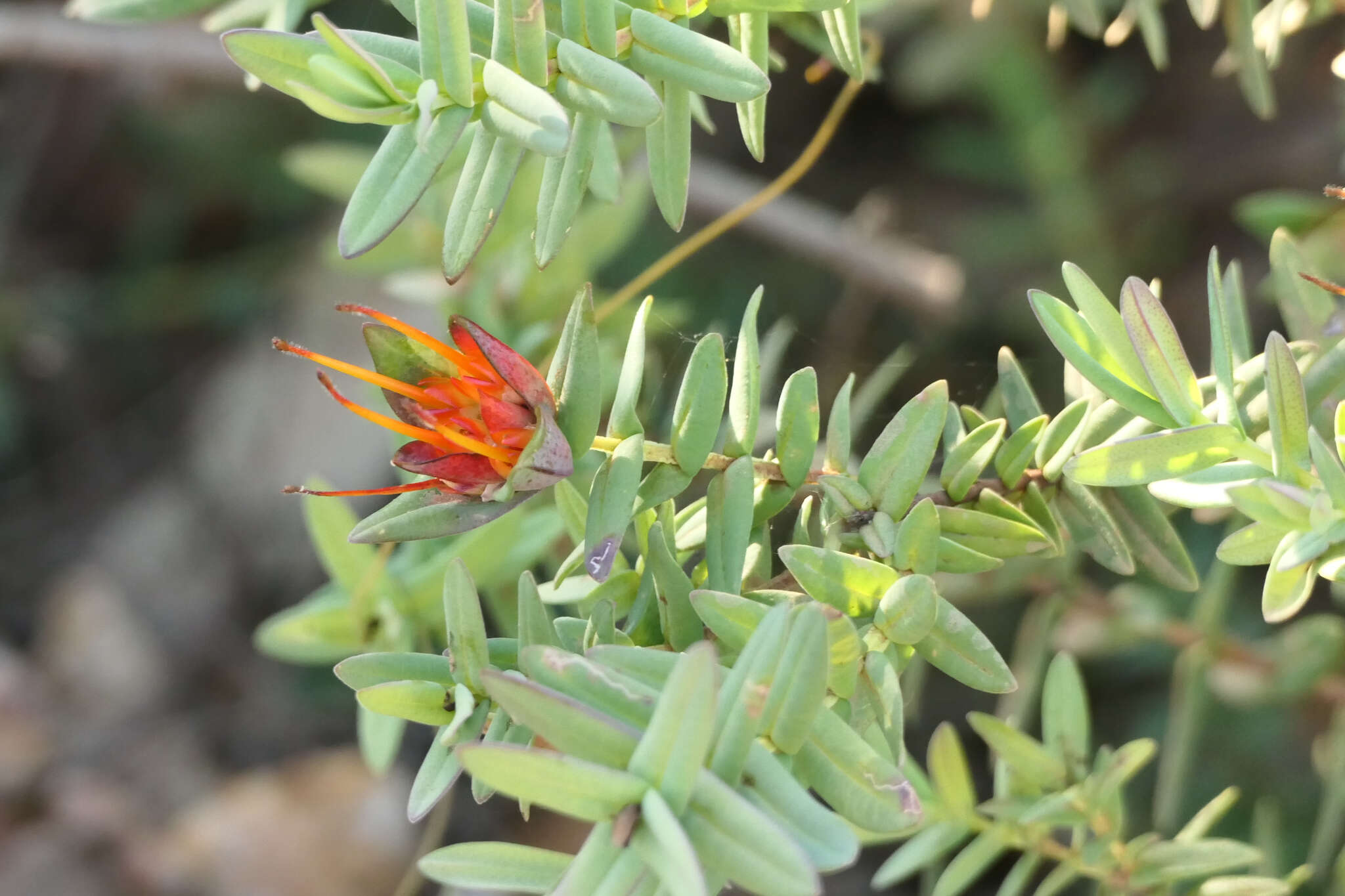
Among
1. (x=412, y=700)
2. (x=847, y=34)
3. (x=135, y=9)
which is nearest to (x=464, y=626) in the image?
(x=412, y=700)

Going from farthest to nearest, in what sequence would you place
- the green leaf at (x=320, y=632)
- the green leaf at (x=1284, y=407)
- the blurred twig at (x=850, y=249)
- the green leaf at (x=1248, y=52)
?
the blurred twig at (x=850, y=249)
the green leaf at (x=320, y=632)
the green leaf at (x=1248, y=52)
the green leaf at (x=1284, y=407)

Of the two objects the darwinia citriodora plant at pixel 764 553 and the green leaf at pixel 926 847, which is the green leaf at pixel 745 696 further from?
the green leaf at pixel 926 847

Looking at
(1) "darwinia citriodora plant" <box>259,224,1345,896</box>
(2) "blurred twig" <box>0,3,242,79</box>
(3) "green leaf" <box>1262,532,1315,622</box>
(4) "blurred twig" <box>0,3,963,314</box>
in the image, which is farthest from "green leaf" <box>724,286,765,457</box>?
(2) "blurred twig" <box>0,3,242,79</box>

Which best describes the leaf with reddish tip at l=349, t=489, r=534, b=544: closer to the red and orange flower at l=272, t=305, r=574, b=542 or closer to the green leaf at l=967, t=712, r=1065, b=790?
the red and orange flower at l=272, t=305, r=574, b=542

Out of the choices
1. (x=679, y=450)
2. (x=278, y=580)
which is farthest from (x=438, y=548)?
(x=278, y=580)

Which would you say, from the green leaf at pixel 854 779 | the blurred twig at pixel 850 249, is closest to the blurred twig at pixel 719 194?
the blurred twig at pixel 850 249

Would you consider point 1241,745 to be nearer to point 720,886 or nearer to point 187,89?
point 720,886

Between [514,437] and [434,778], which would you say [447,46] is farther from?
[434,778]

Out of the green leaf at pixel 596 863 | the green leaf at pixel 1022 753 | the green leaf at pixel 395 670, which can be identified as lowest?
the green leaf at pixel 1022 753

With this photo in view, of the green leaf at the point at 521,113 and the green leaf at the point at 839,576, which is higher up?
the green leaf at the point at 521,113
